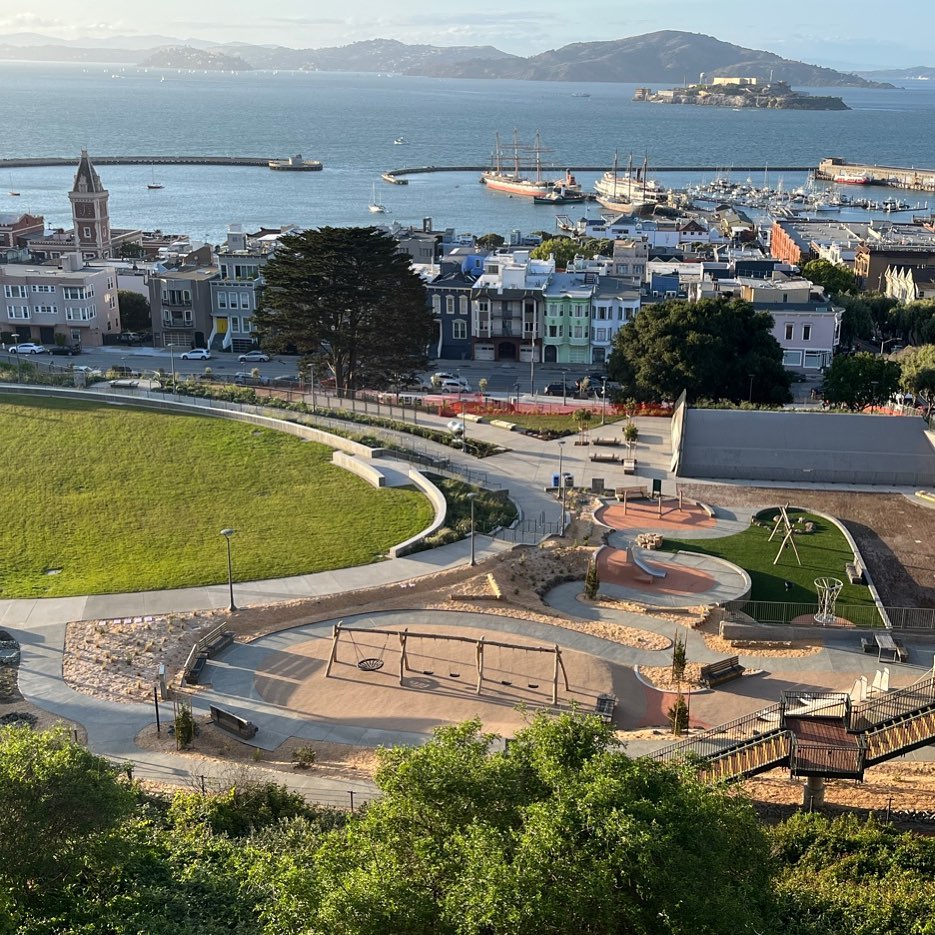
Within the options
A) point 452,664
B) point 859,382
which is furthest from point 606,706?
point 859,382

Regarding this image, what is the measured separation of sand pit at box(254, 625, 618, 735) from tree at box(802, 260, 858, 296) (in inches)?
2706

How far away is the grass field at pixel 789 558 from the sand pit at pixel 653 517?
1.62 metres

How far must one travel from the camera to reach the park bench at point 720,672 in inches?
1200

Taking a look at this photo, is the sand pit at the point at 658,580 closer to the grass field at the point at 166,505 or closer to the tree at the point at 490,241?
the grass field at the point at 166,505

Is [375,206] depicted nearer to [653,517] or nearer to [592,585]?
[653,517]

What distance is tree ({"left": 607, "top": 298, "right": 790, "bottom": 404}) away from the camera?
5681 cm

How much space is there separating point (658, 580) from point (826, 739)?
1473 cm

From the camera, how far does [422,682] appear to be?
98.3 ft

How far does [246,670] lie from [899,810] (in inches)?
659

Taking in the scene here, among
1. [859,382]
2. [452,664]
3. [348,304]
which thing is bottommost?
[452,664]

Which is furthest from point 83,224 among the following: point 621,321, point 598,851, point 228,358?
point 598,851

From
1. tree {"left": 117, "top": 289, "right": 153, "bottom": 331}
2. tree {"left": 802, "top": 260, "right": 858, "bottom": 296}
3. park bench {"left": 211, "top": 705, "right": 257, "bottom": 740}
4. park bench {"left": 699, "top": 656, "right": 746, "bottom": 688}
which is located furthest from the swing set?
tree {"left": 802, "top": 260, "right": 858, "bottom": 296}

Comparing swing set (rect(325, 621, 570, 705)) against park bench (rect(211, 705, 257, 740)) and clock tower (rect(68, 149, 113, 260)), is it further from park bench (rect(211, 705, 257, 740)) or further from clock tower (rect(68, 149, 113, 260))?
clock tower (rect(68, 149, 113, 260))

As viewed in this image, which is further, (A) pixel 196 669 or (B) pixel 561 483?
(B) pixel 561 483
